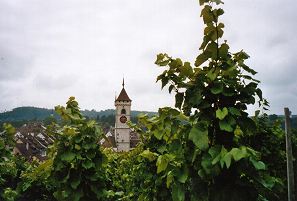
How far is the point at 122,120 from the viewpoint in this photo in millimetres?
106438

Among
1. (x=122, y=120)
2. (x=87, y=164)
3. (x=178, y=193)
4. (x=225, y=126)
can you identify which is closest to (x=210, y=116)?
(x=225, y=126)

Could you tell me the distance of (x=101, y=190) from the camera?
24.8ft

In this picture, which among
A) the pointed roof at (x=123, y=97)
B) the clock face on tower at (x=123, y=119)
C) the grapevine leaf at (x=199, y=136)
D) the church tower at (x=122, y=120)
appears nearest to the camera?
the grapevine leaf at (x=199, y=136)

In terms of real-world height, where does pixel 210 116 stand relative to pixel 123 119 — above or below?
below

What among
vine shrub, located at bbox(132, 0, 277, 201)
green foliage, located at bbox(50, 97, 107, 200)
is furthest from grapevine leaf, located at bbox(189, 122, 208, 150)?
green foliage, located at bbox(50, 97, 107, 200)

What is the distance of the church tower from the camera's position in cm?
10444

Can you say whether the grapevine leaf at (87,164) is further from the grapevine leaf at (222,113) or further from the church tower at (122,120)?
the church tower at (122,120)

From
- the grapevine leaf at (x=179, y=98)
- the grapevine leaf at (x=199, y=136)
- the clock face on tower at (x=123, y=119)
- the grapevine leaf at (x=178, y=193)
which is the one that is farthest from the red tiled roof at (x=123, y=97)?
the grapevine leaf at (x=199, y=136)

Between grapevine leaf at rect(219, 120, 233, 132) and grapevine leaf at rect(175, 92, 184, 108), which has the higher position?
grapevine leaf at rect(175, 92, 184, 108)

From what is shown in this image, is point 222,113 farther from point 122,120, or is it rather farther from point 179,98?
point 122,120

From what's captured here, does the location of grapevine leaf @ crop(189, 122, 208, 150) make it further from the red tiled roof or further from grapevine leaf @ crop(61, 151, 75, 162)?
the red tiled roof

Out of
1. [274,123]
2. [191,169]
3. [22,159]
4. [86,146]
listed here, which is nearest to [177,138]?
[191,169]

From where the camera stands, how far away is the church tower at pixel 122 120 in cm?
10444

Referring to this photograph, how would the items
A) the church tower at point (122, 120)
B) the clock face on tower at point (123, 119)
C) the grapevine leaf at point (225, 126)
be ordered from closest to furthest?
1. the grapevine leaf at point (225, 126)
2. the church tower at point (122, 120)
3. the clock face on tower at point (123, 119)
